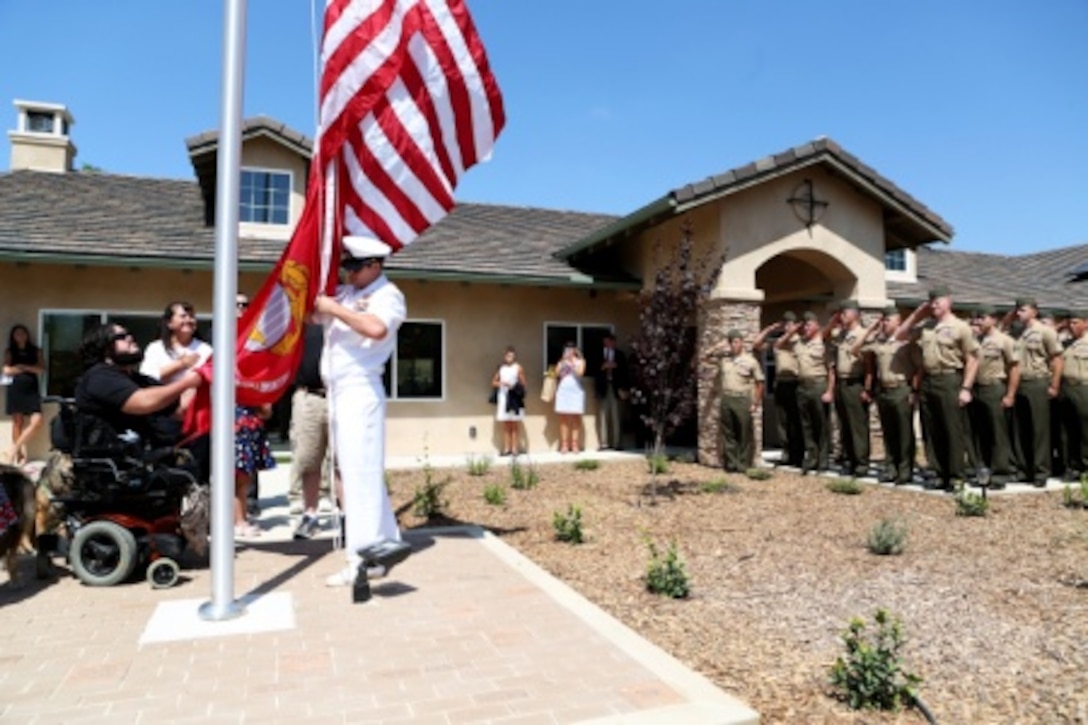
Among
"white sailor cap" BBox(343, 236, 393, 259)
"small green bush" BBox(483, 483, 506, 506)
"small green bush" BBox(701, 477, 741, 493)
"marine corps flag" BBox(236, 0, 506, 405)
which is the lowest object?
"small green bush" BBox(701, 477, 741, 493)

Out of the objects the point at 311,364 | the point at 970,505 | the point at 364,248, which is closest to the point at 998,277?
the point at 970,505

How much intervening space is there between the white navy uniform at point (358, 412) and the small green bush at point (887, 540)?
4118mm

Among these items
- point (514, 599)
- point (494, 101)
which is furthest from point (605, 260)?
point (514, 599)

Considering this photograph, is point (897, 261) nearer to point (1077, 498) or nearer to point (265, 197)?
point (1077, 498)

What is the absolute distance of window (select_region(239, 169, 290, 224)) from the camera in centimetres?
1242

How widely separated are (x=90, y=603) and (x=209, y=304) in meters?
8.55

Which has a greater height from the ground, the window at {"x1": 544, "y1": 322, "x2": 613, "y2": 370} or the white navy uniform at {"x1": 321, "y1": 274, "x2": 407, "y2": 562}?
the window at {"x1": 544, "y1": 322, "x2": 613, "y2": 370}

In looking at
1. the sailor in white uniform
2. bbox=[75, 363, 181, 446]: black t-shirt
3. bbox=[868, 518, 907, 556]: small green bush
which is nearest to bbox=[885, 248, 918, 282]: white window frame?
bbox=[868, 518, 907, 556]: small green bush

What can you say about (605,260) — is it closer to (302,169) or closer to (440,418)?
(440,418)

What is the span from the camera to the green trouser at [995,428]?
9.27m

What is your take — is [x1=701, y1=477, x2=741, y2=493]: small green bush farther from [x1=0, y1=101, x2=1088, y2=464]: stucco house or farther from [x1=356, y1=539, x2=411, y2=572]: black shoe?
[x1=356, y1=539, x2=411, y2=572]: black shoe

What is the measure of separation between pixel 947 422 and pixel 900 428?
77 cm

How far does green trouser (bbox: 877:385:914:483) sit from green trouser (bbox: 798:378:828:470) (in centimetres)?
97

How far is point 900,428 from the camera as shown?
9641mm
